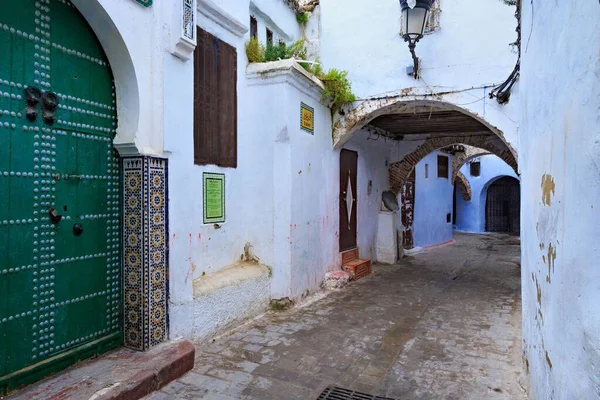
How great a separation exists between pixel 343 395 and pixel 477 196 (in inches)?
644

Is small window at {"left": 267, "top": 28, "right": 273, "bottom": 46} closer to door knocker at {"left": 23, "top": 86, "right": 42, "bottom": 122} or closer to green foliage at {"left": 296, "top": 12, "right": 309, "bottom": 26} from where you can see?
green foliage at {"left": 296, "top": 12, "right": 309, "bottom": 26}

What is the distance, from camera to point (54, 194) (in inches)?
115

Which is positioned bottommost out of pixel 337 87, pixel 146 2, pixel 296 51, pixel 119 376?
pixel 119 376

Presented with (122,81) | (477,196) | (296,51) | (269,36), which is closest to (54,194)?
(122,81)

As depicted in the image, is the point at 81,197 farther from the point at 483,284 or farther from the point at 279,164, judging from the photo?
the point at 483,284

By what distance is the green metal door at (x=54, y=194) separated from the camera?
266cm

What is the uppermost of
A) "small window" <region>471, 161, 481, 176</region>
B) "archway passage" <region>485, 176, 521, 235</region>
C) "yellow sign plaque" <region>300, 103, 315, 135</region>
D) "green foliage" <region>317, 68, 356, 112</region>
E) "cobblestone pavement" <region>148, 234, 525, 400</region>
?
"green foliage" <region>317, 68, 356, 112</region>

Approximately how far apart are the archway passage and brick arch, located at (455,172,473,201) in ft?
3.92

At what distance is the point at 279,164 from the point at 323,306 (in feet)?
6.66

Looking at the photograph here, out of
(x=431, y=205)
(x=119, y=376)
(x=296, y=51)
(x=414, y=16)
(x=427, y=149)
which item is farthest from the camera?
(x=431, y=205)

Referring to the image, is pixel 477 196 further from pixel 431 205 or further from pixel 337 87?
pixel 337 87

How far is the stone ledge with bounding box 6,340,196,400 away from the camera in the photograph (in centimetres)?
265

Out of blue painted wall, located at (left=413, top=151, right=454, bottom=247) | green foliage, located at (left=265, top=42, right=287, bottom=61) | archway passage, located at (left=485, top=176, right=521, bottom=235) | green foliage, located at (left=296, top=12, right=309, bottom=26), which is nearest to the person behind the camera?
green foliage, located at (left=265, top=42, right=287, bottom=61)

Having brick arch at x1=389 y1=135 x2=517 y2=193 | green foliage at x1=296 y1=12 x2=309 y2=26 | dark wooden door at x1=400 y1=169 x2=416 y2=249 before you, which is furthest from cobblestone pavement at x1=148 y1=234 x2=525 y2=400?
green foliage at x1=296 y1=12 x2=309 y2=26
